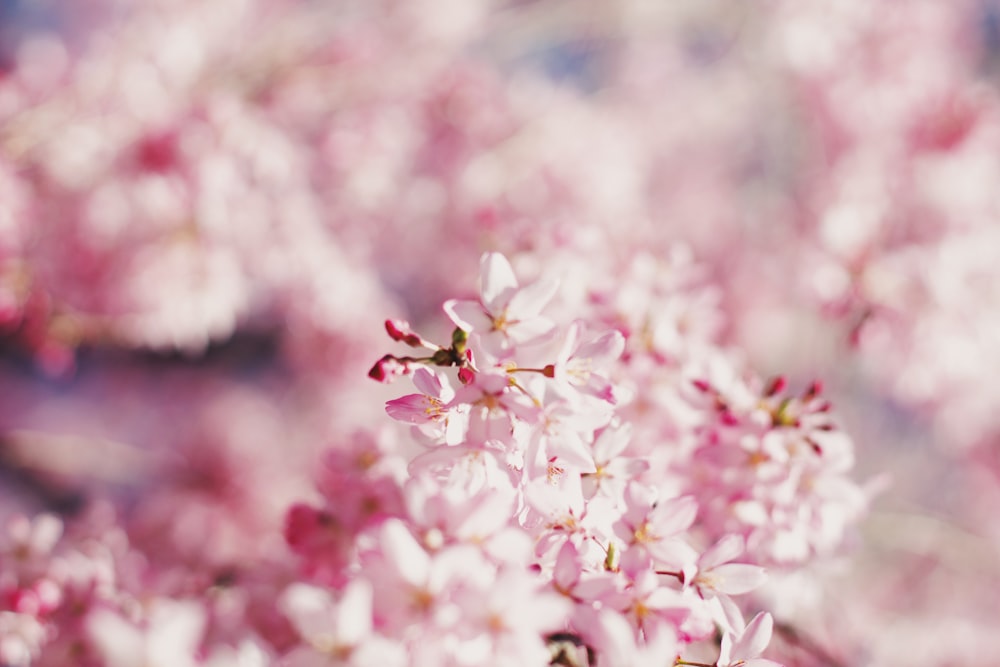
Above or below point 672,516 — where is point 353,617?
below

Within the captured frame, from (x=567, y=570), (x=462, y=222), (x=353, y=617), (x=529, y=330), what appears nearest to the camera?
(x=353, y=617)

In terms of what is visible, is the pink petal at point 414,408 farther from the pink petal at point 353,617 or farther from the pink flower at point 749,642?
the pink flower at point 749,642

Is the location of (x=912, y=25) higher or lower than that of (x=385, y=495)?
higher

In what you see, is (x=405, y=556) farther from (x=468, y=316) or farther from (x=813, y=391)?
(x=813, y=391)

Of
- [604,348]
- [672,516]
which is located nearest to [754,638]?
[672,516]

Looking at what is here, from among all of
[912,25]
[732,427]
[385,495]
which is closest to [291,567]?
[385,495]

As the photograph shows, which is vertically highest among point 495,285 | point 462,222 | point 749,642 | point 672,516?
point 462,222

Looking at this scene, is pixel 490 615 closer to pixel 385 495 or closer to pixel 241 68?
pixel 385 495

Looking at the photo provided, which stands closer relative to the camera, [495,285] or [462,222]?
[495,285]

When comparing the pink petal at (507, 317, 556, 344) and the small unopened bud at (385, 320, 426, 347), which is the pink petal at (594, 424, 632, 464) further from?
the small unopened bud at (385, 320, 426, 347)
